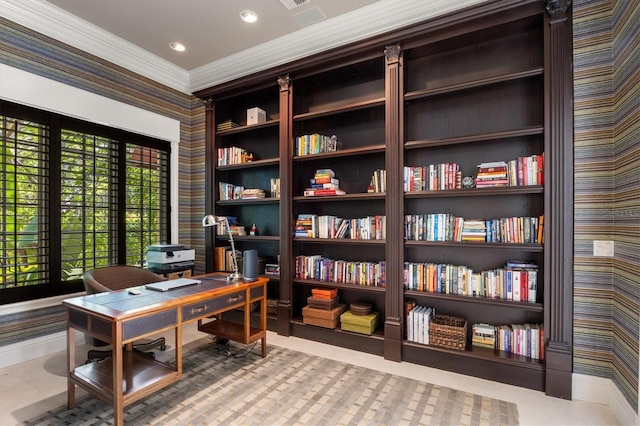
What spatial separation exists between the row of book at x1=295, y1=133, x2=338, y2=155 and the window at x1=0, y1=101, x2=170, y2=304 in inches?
78.2

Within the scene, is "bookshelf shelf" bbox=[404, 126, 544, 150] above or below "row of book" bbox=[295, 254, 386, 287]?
above

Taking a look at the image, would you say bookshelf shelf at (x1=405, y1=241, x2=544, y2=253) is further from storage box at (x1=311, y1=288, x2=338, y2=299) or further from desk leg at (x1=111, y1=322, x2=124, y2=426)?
desk leg at (x1=111, y1=322, x2=124, y2=426)

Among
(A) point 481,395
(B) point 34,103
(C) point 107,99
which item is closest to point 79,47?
(C) point 107,99

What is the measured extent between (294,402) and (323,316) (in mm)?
1087

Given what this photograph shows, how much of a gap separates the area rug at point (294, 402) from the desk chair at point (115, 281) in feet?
1.78

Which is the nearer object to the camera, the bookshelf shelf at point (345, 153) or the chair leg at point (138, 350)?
the chair leg at point (138, 350)

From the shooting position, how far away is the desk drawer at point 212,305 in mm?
2133

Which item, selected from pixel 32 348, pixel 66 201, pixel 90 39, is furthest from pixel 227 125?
pixel 32 348

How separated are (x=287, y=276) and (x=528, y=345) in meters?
2.24

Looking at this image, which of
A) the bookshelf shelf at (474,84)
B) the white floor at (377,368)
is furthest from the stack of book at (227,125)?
the white floor at (377,368)

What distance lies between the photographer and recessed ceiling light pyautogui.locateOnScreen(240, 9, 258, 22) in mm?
2894

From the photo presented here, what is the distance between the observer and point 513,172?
2.48 meters

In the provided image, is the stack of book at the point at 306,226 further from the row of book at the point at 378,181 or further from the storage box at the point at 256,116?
the storage box at the point at 256,116

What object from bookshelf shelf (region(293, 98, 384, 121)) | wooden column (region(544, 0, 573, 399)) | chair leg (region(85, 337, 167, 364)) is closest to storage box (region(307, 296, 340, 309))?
chair leg (region(85, 337, 167, 364))
